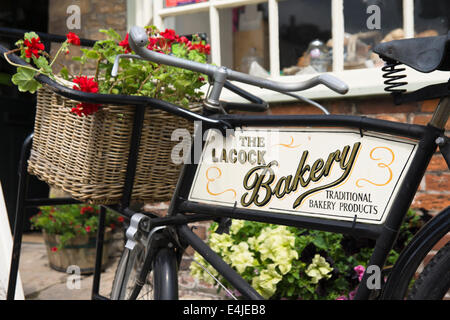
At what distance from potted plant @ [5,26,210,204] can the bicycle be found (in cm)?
4

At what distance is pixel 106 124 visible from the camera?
1146mm

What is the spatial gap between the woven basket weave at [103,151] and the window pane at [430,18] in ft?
5.00

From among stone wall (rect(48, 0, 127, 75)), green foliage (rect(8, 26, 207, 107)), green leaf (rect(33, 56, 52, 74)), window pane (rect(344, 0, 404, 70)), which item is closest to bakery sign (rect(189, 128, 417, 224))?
green foliage (rect(8, 26, 207, 107))

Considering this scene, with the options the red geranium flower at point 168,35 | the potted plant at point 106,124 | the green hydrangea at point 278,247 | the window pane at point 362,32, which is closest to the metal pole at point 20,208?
the potted plant at point 106,124

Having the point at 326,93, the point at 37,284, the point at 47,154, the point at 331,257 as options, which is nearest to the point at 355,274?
the point at 331,257

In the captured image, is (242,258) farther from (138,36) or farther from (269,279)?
(138,36)

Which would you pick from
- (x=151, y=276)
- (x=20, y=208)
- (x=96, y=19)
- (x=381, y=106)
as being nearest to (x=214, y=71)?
(x=151, y=276)

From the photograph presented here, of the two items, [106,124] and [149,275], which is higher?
[106,124]

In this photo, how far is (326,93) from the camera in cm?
221

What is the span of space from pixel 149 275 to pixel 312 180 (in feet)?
1.90

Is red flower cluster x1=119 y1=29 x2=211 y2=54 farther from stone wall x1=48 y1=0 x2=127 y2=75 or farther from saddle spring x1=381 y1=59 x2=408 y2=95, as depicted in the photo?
stone wall x1=48 y1=0 x2=127 y2=75

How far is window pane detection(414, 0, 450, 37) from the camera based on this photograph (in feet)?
7.26

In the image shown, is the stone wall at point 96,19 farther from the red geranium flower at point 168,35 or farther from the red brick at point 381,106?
the red geranium flower at point 168,35
